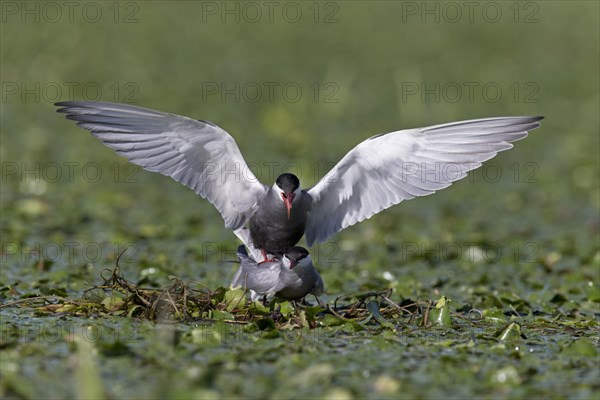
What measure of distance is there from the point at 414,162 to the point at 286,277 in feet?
Result: 3.93

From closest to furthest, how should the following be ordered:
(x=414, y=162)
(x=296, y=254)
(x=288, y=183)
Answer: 1. (x=296, y=254)
2. (x=288, y=183)
3. (x=414, y=162)

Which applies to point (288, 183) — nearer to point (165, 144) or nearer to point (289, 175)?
point (289, 175)

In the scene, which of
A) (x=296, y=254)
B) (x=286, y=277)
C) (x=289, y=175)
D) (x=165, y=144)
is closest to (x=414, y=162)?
(x=289, y=175)

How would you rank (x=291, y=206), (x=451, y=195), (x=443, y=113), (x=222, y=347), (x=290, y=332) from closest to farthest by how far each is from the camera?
(x=222, y=347) → (x=290, y=332) → (x=291, y=206) → (x=451, y=195) → (x=443, y=113)

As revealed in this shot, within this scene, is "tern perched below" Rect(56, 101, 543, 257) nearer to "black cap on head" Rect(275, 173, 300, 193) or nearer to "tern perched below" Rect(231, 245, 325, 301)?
"black cap on head" Rect(275, 173, 300, 193)

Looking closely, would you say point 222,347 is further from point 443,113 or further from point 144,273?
point 443,113

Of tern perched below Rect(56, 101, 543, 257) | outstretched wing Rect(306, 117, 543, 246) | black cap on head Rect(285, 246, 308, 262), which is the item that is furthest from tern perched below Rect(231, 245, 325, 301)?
outstretched wing Rect(306, 117, 543, 246)

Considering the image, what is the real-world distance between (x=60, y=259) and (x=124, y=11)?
9.63 m

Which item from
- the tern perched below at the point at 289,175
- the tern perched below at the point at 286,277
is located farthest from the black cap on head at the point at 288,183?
the tern perched below at the point at 286,277

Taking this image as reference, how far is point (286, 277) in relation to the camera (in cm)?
595

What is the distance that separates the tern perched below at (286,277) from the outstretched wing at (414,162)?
608mm

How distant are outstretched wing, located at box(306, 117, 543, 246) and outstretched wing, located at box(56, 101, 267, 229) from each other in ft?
2.01

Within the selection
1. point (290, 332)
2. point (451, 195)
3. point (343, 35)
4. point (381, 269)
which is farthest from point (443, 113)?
point (290, 332)

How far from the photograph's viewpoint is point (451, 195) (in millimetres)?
10875
